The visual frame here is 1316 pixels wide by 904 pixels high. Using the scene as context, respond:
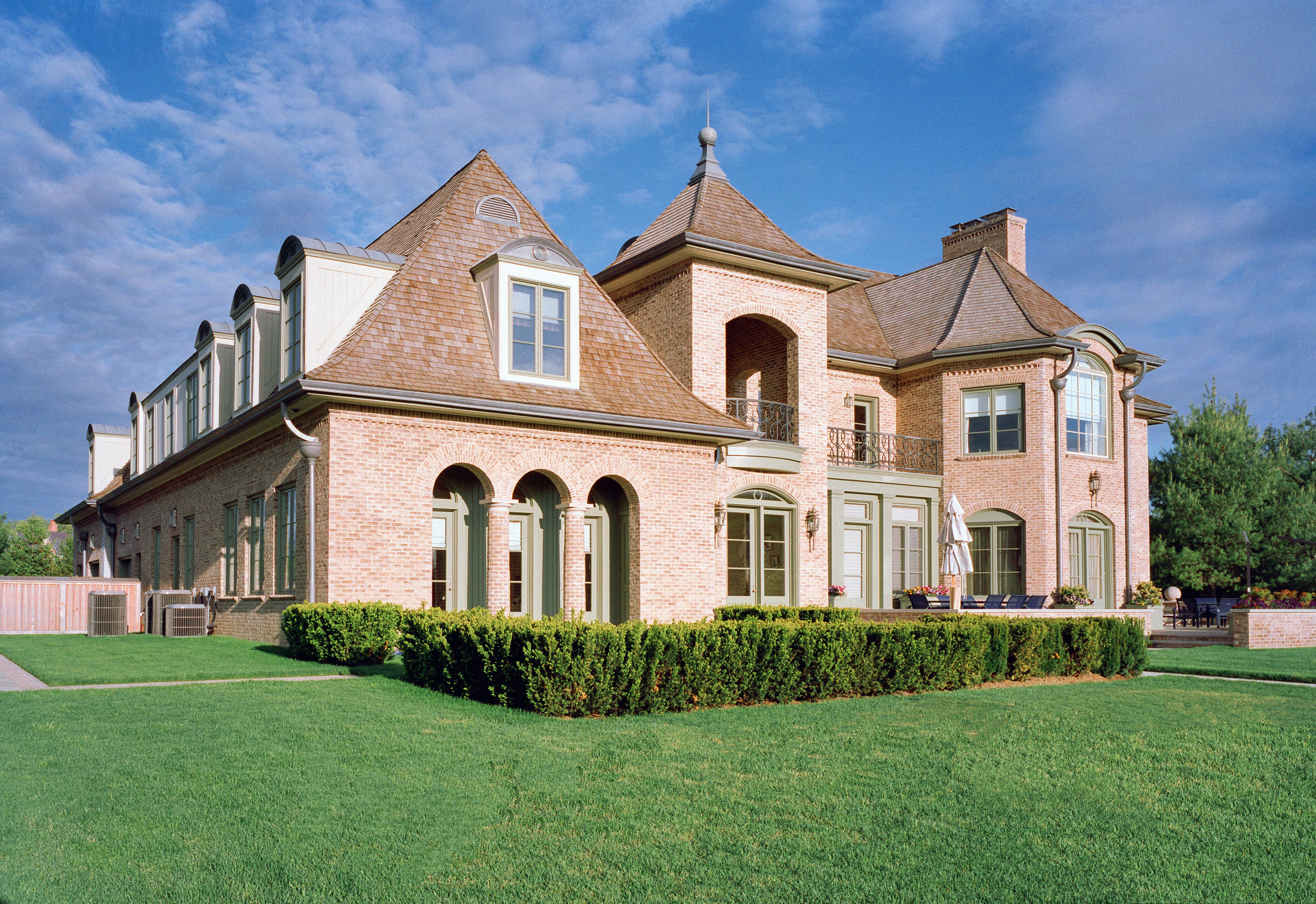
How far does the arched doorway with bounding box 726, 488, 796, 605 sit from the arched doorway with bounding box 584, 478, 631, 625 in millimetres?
3087

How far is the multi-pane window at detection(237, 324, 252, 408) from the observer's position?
18625mm

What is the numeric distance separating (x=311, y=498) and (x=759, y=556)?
31.4ft

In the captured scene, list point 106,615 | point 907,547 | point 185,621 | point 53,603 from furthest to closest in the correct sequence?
point 907,547
point 53,603
point 106,615
point 185,621


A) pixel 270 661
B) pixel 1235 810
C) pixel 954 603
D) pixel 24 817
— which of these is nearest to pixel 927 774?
pixel 1235 810

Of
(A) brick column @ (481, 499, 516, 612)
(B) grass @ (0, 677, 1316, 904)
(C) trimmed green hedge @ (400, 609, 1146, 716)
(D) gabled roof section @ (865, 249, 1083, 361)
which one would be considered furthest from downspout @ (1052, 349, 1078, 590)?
(B) grass @ (0, 677, 1316, 904)

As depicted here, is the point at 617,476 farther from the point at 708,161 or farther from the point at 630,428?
the point at 708,161

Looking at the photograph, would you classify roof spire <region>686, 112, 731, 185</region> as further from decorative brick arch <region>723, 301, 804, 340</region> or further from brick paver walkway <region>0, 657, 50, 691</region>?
brick paver walkway <region>0, 657, 50, 691</region>

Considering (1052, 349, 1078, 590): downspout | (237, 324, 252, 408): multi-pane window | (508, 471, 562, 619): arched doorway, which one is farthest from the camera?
(1052, 349, 1078, 590): downspout

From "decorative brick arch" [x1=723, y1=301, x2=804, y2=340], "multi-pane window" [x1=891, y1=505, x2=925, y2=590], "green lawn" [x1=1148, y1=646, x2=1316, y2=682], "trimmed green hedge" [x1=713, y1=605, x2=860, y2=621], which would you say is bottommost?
"green lawn" [x1=1148, y1=646, x2=1316, y2=682]

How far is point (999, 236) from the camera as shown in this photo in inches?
1195

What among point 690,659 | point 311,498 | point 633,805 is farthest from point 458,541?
point 633,805

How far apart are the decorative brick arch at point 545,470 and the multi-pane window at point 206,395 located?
813cm

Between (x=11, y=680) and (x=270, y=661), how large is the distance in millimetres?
2995

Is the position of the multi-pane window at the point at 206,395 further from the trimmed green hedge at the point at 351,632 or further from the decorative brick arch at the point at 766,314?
the decorative brick arch at the point at 766,314
